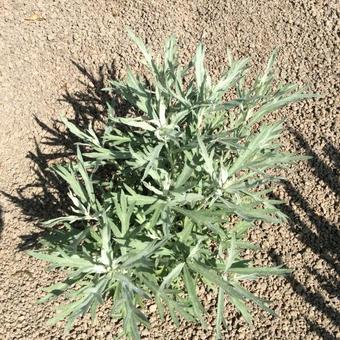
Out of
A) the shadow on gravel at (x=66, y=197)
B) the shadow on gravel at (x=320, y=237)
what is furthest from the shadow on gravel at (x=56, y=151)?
the shadow on gravel at (x=320, y=237)

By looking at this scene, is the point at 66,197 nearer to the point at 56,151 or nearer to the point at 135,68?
the point at 56,151

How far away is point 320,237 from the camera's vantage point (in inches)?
120

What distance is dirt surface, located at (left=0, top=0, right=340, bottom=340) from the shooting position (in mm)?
2809

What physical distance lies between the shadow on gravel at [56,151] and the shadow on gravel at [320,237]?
137cm

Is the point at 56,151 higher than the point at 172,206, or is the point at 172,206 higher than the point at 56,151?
the point at 172,206

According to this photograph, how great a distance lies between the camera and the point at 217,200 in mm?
2439

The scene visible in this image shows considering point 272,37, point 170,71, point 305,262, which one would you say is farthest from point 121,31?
point 305,262

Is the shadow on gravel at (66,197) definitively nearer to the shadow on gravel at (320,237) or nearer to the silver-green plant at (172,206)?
the shadow on gravel at (320,237)

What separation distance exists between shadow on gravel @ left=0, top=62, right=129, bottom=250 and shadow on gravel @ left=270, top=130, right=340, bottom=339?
137 cm

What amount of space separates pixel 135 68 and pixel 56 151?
891 millimetres

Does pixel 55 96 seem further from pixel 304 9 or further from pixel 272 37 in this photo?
pixel 304 9

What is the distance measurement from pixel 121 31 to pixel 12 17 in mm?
925

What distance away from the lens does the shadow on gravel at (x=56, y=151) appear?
3158 mm

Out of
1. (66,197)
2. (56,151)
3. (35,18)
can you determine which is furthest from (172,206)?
(35,18)
